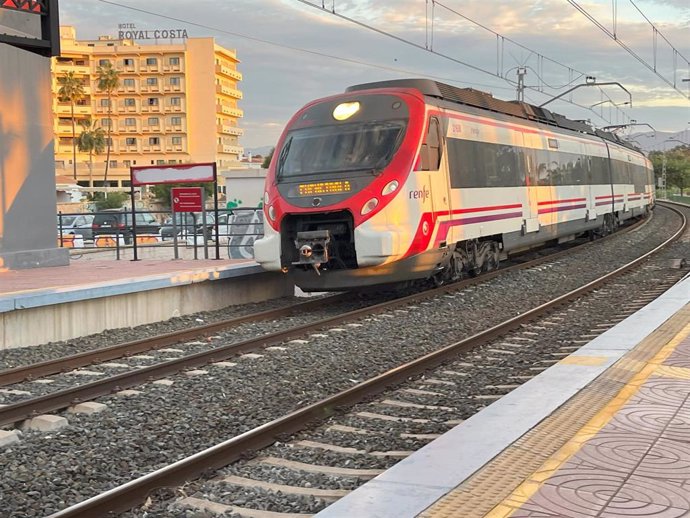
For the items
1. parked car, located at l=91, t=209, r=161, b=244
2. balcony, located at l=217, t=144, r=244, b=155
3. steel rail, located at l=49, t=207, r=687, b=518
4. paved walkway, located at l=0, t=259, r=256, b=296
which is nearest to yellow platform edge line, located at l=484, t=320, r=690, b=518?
steel rail, located at l=49, t=207, r=687, b=518

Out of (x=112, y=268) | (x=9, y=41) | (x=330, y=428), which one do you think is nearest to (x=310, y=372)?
(x=330, y=428)

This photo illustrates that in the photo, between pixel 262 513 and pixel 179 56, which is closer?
pixel 262 513

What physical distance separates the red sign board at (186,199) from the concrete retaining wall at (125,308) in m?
3.11

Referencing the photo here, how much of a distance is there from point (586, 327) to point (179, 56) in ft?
314

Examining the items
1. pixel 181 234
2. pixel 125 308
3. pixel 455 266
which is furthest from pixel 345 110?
pixel 181 234

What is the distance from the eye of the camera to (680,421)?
5.20m

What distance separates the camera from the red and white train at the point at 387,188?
11898mm

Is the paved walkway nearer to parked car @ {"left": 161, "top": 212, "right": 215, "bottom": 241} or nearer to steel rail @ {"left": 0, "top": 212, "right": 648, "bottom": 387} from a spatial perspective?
steel rail @ {"left": 0, "top": 212, "right": 648, "bottom": 387}

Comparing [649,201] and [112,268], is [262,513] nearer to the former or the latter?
[112,268]

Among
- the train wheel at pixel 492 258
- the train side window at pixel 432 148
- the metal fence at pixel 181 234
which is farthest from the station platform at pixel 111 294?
the train wheel at pixel 492 258

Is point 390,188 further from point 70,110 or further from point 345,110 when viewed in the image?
point 70,110

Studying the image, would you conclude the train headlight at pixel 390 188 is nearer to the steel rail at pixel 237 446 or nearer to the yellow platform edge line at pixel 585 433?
the steel rail at pixel 237 446

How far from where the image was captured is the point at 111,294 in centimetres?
1116

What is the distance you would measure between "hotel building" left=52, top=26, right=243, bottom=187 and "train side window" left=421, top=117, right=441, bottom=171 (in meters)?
89.4
